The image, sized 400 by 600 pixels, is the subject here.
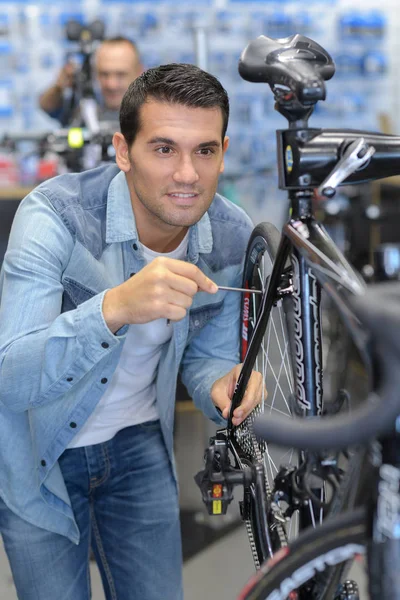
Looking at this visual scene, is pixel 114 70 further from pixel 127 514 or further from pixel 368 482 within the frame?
pixel 368 482

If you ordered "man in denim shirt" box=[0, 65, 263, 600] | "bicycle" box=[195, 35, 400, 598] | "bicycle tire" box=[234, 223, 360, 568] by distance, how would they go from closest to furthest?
1. "bicycle" box=[195, 35, 400, 598]
2. "bicycle tire" box=[234, 223, 360, 568]
3. "man in denim shirt" box=[0, 65, 263, 600]

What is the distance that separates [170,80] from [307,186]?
397mm

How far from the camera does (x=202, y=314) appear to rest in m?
1.38

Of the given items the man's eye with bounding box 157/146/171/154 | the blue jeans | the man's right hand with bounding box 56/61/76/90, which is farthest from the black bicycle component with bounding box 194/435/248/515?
the man's right hand with bounding box 56/61/76/90

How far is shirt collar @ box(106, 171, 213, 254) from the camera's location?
4.20 ft

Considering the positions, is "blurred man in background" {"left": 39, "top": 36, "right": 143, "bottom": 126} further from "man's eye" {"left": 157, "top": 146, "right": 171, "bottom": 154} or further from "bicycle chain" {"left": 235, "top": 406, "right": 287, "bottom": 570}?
"bicycle chain" {"left": 235, "top": 406, "right": 287, "bottom": 570}

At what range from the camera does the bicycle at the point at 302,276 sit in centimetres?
87

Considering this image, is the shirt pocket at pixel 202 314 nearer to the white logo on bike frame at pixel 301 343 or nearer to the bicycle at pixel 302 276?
the bicycle at pixel 302 276

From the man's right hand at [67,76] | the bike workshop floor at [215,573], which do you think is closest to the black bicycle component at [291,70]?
the bike workshop floor at [215,573]

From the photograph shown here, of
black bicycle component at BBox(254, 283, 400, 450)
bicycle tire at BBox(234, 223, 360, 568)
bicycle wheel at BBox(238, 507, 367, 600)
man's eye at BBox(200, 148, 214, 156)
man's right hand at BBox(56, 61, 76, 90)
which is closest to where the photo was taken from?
black bicycle component at BBox(254, 283, 400, 450)

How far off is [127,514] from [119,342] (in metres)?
0.52

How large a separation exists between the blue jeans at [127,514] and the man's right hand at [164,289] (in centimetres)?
A: 52

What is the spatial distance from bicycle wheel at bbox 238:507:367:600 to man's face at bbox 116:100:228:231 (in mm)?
638

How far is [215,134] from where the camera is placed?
1.20m
